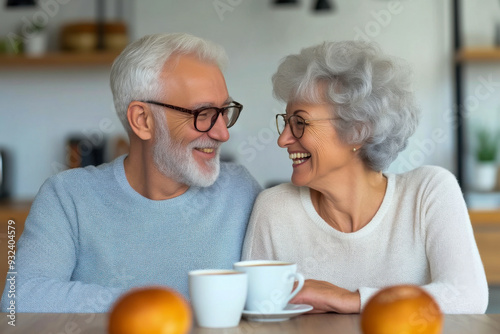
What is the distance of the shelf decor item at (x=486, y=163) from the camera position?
12.2 feet

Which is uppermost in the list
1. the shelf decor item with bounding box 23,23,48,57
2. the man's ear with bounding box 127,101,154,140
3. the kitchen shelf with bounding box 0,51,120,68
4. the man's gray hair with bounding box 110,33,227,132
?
the shelf decor item with bounding box 23,23,48,57

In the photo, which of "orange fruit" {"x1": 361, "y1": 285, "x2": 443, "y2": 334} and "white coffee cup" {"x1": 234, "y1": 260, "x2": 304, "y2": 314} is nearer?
"orange fruit" {"x1": 361, "y1": 285, "x2": 443, "y2": 334}

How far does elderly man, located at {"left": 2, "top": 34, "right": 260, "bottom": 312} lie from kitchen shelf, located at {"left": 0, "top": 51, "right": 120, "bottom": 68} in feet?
6.15

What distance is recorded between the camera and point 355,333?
108 cm

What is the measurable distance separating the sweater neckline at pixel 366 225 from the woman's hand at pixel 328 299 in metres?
0.41

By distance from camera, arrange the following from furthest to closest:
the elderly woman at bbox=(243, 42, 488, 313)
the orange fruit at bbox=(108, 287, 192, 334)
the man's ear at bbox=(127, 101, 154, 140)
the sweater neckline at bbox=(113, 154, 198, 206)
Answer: the man's ear at bbox=(127, 101, 154, 140) < the sweater neckline at bbox=(113, 154, 198, 206) < the elderly woman at bbox=(243, 42, 488, 313) < the orange fruit at bbox=(108, 287, 192, 334)

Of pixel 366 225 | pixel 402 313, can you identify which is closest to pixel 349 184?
pixel 366 225

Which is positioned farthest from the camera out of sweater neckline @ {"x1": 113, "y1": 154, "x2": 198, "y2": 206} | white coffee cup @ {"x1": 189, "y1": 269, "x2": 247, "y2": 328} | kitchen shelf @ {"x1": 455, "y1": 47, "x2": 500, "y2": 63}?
kitchen shelf @ {"x1": 455, "y1": 47, "x2": 500, "y2": 63}

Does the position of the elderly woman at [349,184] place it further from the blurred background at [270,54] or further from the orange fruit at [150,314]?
the blurred background at [270,54]

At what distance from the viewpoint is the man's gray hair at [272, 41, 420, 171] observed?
69.2 inches

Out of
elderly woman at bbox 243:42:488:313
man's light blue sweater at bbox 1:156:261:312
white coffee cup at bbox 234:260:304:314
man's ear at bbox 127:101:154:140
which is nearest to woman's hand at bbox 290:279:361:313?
white coffee cup at bbox 234:260:304:314

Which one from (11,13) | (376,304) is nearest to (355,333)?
(376,304)

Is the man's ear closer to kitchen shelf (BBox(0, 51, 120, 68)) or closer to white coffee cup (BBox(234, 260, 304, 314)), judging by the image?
white coffee cup (BBox(234, 260, 304, 314))

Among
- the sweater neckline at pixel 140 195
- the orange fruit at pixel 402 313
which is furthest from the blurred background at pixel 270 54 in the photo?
the orange fruit at pixel 402 313
